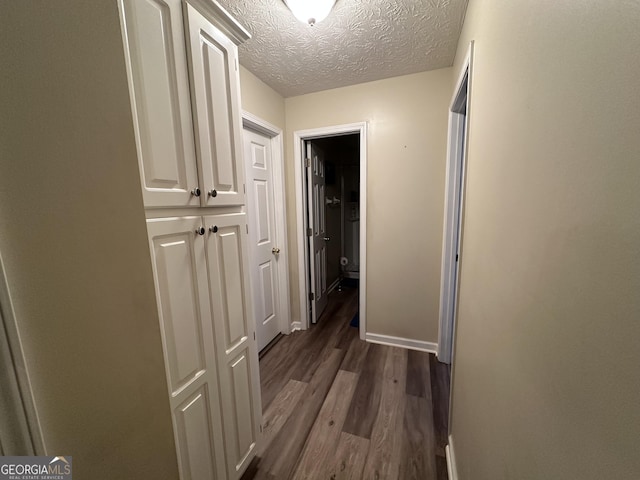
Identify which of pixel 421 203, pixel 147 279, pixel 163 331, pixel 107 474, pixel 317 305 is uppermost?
pixel 421 203

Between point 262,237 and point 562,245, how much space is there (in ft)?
6.98

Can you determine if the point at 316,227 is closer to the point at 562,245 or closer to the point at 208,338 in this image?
the point at 208,338

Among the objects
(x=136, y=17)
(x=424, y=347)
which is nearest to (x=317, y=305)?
(x=424, y=347)

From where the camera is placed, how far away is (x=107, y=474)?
0.61 metres

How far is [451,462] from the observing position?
1.27m

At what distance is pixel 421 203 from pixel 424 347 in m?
1.37

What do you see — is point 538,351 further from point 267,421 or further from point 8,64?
point 267,421

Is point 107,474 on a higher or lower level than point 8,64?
lower

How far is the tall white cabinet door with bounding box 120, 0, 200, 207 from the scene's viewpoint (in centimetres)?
71

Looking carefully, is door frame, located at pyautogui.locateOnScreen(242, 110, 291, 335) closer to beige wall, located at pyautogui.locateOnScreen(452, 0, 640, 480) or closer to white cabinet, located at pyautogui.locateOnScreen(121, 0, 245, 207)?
white cabinet, located at pyautogui.locateOnScreen(121, 0, 245, 207)

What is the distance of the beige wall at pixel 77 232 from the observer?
0.47 meters

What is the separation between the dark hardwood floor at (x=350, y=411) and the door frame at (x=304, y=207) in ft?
1.27

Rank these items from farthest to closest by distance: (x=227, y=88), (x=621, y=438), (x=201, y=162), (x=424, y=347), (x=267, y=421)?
(x=424, y=347)
(x=267, y=421)
(x=227, y=88)
(x=201, y=162)
(x=621, y=438)

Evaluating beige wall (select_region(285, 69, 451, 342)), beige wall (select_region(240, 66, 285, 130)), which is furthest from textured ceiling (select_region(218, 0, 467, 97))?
beige wall (select_region(285, 69, 451, 342))
